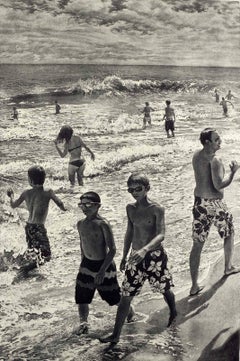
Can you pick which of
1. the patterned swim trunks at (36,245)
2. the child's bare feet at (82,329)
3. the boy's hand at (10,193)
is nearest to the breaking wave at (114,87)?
the boy's hand at (10,193)

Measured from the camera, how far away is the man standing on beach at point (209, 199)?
2.85 meters

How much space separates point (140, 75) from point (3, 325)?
1375 mm

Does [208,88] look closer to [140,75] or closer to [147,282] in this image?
[140,75]

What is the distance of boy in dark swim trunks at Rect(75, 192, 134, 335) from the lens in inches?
98.9

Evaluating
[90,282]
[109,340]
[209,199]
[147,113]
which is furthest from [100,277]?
[147,113]

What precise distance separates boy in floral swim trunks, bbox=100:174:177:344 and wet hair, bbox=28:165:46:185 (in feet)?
1.37

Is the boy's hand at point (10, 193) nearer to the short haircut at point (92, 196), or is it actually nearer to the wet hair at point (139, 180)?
the short haircut at point (92, 196)

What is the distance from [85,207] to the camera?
99.2 inches

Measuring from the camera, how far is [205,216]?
2895mm

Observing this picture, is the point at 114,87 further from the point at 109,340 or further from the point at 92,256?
the point at 109,340

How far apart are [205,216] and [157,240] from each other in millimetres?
448

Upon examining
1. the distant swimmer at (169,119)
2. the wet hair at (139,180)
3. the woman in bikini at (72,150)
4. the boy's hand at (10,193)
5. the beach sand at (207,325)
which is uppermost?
the distant swimmer at (169,119)

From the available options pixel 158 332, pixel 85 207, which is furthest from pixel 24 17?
pixel 158 332

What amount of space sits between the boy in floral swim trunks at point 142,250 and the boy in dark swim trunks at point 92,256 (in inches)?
3.6
